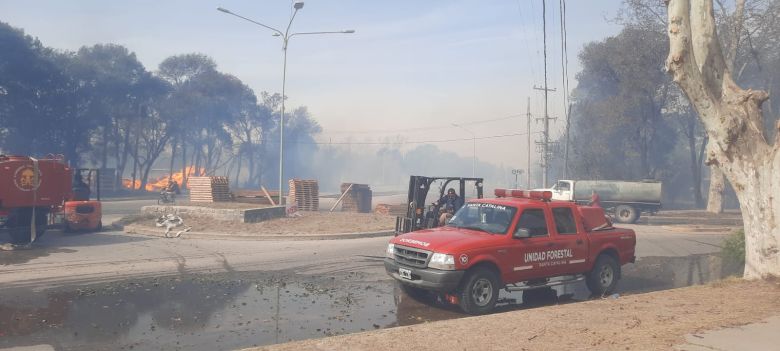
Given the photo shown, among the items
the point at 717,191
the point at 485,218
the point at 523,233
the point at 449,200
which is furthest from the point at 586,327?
the point at 717,191

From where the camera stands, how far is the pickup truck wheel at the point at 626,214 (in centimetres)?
2984

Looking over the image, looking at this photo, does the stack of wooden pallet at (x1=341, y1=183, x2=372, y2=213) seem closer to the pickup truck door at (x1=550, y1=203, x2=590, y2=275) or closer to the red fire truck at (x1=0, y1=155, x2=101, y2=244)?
the red fire truck at (x1=0, y1=155, x2=101, y2=244)

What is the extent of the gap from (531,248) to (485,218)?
0.89m

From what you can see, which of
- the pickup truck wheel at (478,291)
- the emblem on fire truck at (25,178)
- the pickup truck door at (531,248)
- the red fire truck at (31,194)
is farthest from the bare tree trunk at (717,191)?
the emblem on fire truck at (25,178)

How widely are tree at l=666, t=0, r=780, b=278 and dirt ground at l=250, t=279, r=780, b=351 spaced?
5.79 ft

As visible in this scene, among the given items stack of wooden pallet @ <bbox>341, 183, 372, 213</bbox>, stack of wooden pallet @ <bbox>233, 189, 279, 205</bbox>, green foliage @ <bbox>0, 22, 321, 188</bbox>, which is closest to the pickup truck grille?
stack of wooden pallet @ <bbox>233, 189, 279, 205</bbox>

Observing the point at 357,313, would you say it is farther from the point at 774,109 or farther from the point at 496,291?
the point at 774,109

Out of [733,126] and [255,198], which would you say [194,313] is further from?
[255,198]

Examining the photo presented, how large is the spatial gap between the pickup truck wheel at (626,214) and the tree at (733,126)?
19.7 meters

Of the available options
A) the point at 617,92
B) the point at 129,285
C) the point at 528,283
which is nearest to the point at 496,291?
the point at 528,283

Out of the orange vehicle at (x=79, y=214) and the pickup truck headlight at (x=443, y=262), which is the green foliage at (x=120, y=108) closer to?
the orange vehicle at (x=79, y=214)

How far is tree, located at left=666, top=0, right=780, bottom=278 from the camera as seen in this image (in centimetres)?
1023

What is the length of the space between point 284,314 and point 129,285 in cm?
375

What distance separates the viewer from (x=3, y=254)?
46.4ft
